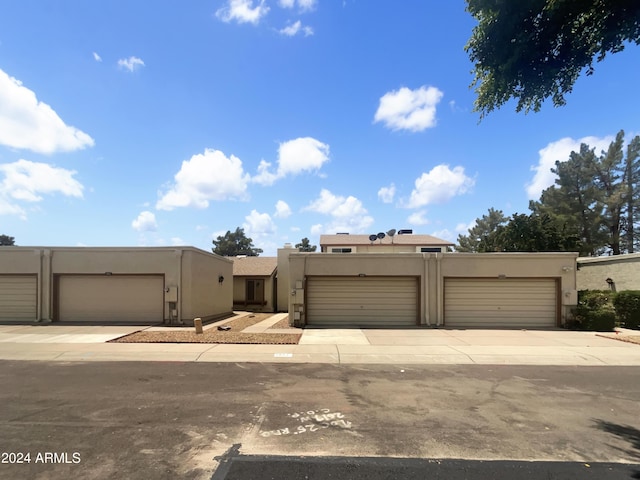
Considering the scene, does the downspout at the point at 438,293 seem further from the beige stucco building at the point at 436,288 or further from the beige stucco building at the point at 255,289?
the beige stucco building at the point at 255,289

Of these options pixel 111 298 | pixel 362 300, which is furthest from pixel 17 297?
pixel 362 300

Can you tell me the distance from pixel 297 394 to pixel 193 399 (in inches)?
71.0

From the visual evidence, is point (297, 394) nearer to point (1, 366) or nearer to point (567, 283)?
point (1, 366)

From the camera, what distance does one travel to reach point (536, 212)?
132 ft

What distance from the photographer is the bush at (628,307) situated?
17234 mm

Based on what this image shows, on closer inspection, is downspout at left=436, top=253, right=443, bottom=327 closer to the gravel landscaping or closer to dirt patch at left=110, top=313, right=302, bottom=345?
the gravel landscaping

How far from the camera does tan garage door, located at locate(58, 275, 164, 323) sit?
17984mm

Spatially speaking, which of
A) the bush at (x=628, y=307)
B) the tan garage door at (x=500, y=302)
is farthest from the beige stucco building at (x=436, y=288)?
the bush at (x=628, y=307)

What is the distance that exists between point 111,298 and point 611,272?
2520 cm

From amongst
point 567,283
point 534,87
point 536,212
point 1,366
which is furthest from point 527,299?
point 536,212

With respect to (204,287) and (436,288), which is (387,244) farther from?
(204,287)

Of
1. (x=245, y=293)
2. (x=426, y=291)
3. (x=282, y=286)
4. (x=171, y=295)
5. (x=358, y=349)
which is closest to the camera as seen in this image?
(x=358, y=349)

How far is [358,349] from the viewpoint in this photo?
462 inches

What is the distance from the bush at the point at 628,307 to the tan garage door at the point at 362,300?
9012 millimetres
